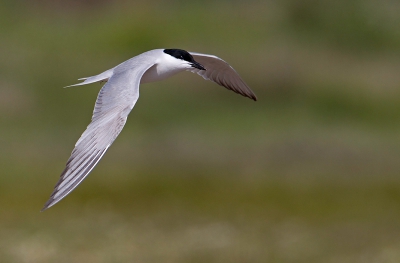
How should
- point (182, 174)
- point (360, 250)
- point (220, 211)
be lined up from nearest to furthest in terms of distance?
point (360, 250) < point (220, 211) < point (182, 174)

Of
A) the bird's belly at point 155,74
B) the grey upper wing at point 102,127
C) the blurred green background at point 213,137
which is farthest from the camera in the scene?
the blurred green background at point 213,137

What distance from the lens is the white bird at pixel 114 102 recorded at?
5668mm

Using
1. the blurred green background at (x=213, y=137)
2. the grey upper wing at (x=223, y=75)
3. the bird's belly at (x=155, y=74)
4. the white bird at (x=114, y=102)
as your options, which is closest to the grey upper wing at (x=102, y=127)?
the white bird at (x=114, y=102)

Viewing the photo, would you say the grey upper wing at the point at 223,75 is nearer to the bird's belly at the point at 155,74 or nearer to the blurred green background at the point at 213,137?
the bird's belly at the point at 155,74

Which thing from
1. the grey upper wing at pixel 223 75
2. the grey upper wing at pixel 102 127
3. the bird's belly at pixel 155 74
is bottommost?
the grey upper wing at pixel 102 127

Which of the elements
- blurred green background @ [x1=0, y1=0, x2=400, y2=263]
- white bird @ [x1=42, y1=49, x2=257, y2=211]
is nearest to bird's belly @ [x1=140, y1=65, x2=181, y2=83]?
white bird @ [x1=42, y1=49, x2=257, y2=211]

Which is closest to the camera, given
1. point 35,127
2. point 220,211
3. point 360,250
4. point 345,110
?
point 360,250

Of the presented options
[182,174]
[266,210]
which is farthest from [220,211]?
[182,174]

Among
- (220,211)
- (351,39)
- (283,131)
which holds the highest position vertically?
(351,39)

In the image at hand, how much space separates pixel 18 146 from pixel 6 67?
278 cm

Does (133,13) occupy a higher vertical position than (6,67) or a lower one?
higher

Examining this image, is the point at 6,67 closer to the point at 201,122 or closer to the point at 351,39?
the point at 201,122

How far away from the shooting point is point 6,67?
17.5 m

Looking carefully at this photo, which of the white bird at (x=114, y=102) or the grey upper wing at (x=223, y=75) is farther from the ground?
the grey upper wing at (x=223, y=75)
